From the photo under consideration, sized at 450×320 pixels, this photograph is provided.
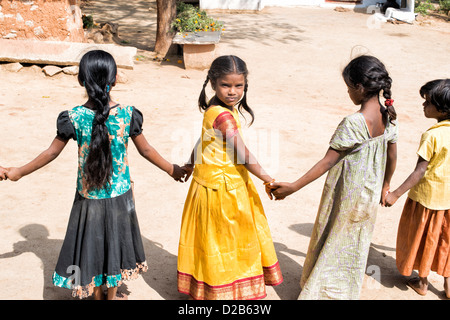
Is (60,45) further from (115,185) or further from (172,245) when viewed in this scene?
(115,185)

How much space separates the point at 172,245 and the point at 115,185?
1.24 metres

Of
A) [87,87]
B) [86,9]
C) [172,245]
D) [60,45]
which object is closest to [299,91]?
[60,45]

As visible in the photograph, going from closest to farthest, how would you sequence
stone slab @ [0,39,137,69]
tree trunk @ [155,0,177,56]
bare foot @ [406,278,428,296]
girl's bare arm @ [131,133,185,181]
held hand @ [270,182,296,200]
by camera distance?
girl's bare arm @ [131,133,185,181], held hand @ [270,182,296,200], bare foot @ [406,278,428,296], stone slab @ [0,39,137,69], tree trunk @ [155,0,177,56]

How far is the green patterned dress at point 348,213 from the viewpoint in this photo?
9.54 feet

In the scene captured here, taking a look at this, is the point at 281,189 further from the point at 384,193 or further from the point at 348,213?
the point at 384,193

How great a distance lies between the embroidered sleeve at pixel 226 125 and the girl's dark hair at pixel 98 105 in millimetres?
613

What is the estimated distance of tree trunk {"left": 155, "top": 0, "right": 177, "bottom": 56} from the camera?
33.2 ft

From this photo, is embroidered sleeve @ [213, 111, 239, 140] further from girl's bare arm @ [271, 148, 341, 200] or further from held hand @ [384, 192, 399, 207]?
held hand @ [384, 192, 399, 207]

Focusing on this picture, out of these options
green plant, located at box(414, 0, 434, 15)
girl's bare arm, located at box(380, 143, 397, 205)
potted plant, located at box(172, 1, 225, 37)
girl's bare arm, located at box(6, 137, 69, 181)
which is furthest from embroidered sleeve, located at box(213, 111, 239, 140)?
green plant, located at box(414, 0, 434, 15)

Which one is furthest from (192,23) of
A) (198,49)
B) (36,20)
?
(36,20)

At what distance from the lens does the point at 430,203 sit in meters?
3.33

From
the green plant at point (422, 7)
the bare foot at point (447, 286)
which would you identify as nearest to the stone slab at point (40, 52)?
the bare foot at point (447, 286)

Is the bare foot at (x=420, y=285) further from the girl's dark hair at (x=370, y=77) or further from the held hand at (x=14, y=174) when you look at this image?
the held hand at (x=14, y=174)

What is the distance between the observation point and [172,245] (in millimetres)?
3953
